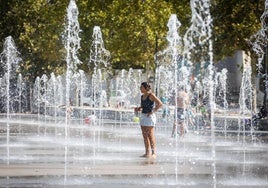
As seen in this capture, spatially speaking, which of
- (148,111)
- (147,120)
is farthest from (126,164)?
(148,111)

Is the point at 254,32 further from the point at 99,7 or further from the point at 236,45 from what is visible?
the point at 99,7

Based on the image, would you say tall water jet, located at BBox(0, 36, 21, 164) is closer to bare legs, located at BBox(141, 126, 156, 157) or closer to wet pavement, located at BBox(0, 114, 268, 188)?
wet pavement, located at BBox(0, 114, 268, 188)

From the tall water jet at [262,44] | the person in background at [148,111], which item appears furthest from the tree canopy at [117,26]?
the person in background at [148,111]

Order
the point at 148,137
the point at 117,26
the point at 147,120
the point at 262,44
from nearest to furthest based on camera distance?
the point at 147,120 < the point at 148,137 < the point at 262,44 < the point at 117,26

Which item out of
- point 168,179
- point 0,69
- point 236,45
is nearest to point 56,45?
point 0,69

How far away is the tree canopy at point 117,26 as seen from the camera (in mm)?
34156

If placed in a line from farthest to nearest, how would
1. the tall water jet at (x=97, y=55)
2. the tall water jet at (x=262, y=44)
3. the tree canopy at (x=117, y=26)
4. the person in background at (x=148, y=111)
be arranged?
1. the tall water jet at (x=97, y=55)
2. the tree canopy at (x=117, y=26)
3. the tall water jet at (x=262, y=44)
4. the person in background at (x=148, y=111)

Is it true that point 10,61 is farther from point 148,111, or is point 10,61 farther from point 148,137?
point 148,111

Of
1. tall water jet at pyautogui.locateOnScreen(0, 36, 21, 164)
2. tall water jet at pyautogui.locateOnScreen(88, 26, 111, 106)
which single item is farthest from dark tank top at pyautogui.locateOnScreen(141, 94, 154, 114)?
tall water jet at pyautogui.locateOnScreen(0, 36, 21, 164)

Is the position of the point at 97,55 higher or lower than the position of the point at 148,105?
higher

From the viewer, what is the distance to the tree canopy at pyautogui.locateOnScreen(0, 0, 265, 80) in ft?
112

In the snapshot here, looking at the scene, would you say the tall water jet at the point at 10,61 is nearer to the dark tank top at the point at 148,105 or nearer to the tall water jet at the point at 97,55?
the tall water jet at the point at 97,55

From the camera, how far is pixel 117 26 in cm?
4206

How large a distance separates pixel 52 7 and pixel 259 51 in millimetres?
16283
